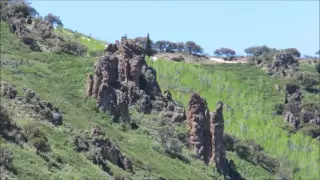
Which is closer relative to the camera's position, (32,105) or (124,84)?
(32,105)

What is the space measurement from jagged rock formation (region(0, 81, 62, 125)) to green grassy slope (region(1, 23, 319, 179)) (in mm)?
1654

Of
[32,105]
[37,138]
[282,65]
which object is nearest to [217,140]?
[32,105]

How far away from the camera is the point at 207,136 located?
3681 inches

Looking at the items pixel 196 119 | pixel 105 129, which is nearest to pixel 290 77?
pixel 196 119

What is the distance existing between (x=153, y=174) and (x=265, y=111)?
78.6 meters

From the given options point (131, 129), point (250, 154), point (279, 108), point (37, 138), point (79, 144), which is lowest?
point (250, 154)

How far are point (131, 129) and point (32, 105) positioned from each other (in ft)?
70.6

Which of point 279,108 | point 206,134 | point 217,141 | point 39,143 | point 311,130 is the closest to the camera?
point 39,143

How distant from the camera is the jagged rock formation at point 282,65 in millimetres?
181812

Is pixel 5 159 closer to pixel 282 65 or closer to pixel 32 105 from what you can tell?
pixel 32 105

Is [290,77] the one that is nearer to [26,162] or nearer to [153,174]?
[153,174]

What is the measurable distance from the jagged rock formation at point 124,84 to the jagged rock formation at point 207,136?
4.98 m

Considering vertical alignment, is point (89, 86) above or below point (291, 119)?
above

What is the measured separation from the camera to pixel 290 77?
586 ft
